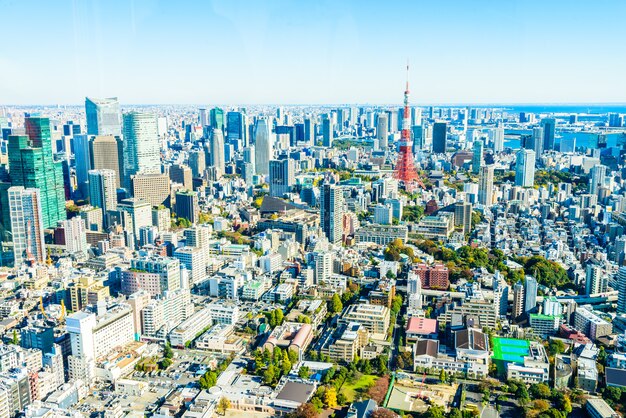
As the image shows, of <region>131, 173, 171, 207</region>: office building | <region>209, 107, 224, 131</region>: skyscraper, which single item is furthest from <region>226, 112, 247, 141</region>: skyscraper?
<region>131, 173, 171, 207</region>: office building

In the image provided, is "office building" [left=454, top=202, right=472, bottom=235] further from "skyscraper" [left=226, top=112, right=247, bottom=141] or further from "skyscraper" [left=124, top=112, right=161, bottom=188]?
"skyscraper" [left=226, top=112, right=247, bottom=141]

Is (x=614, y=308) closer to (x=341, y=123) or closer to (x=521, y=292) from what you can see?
(x=521, y=292)

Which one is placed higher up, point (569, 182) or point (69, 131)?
point (69, 131)

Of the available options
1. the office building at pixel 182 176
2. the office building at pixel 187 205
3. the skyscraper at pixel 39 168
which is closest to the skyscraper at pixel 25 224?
the skyscraper at pixel 39 168

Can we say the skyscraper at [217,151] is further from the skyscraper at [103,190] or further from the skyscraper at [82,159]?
the skyscraper at [103,190]

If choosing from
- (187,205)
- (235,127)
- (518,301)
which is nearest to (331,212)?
(187,205)

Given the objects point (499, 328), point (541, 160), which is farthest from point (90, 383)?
point (541, 160)
